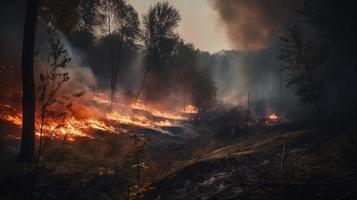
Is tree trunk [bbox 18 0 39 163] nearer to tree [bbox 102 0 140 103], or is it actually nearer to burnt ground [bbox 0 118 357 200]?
burnt ground [bbox 0 118 357 200]

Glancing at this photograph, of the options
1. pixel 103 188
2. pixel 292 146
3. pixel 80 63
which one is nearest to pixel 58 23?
pixel 103 188

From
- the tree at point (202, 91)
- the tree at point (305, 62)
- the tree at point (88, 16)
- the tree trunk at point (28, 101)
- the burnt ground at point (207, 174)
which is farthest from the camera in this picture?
the tree at point (202, 91)

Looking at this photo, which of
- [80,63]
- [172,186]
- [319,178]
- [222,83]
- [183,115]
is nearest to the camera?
[319,178]

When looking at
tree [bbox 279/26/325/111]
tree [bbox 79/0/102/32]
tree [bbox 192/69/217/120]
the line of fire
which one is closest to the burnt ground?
the line of fire

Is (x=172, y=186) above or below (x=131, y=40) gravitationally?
below

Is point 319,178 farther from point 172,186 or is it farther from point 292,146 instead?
point 292,146

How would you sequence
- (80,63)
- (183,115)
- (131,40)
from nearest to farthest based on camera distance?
(131,40), (80,63), (183,115)

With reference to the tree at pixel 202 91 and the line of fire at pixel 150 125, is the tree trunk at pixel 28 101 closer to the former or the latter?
the line of fire at pixel 150 125

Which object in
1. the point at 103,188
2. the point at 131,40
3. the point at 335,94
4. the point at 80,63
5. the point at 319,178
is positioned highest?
the point at 131,40

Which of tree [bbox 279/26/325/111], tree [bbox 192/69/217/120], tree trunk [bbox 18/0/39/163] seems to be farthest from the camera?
tree [bbox 192/69/217/120]

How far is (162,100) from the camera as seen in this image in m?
48.6

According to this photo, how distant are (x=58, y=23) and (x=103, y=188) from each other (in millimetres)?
Answer: 7675

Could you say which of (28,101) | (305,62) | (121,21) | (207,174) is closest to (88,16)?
(121,21)

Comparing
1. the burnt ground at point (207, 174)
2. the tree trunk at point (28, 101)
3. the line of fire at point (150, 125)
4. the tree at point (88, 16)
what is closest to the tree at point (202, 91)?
the line of fire at point (150, 125)
